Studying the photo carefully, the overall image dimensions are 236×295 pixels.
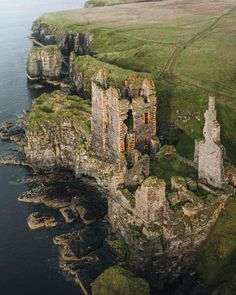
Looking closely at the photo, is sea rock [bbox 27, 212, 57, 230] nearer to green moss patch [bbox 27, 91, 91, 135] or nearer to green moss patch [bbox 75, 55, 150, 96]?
green moss patch [bbox 27, 91, 91, 135]

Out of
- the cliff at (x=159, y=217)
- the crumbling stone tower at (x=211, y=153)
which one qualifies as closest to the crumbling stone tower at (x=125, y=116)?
the cliff at (x=159, y=217)

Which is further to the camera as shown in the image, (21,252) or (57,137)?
(57,137)

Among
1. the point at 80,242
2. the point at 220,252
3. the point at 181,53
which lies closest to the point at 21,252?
the point at 80,242

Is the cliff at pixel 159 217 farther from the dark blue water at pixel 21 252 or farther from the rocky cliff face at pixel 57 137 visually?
the rocky cliff face at pixel 57 137

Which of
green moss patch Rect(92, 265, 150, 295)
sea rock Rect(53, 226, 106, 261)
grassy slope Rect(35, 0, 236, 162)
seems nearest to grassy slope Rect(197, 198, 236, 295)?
green moss patch Rect(92, 265, 150, 295)

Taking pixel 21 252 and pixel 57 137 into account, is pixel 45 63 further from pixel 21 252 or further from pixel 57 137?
pixel 21 252
